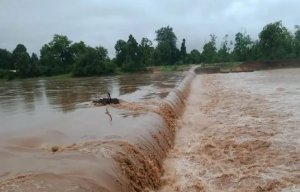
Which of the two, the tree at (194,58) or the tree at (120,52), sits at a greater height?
the tree at (120,52)

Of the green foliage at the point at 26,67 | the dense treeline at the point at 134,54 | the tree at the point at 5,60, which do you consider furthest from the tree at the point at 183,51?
the tree at the point at 5,60

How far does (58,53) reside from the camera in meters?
61.5

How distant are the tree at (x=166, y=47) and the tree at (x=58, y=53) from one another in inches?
596

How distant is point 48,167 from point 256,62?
50072 mm

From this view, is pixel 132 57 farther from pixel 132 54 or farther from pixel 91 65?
pixel 91 65

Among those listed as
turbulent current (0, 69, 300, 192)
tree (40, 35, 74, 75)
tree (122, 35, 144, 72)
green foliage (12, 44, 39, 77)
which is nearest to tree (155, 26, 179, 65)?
tree (122, 35, 144, 72)

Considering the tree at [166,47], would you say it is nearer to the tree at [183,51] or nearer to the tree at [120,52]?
the tree at [183,51]

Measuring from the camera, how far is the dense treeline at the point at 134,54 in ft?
166

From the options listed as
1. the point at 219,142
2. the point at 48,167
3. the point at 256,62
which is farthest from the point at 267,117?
the point at 256,62

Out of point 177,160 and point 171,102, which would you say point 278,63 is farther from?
point 177,160

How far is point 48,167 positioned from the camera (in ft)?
16.3

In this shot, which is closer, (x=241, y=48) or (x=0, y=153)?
(x=0, y=153)

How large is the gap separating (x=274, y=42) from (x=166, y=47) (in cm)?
1920

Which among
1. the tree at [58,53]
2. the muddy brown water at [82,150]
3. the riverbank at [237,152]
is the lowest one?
the riverbank at [237,152]
